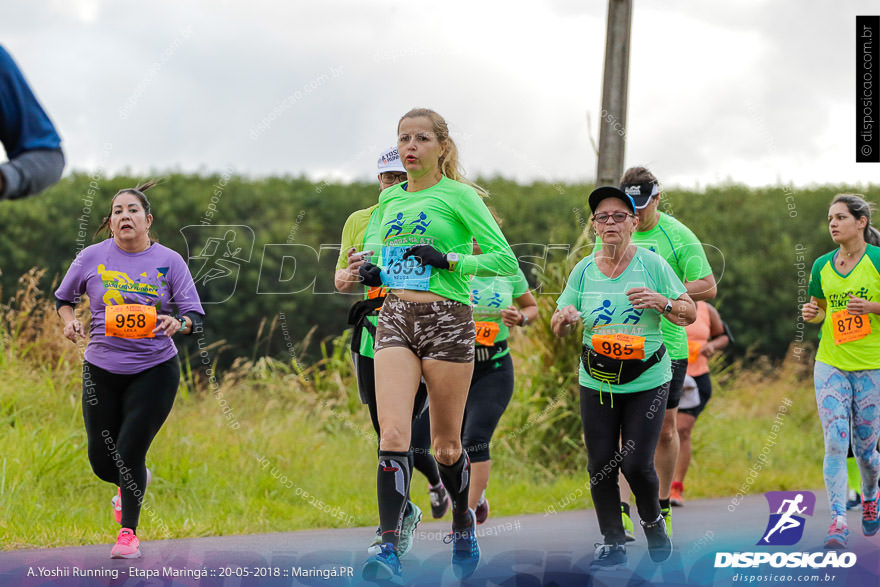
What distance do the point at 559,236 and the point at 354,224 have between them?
458 centimetres

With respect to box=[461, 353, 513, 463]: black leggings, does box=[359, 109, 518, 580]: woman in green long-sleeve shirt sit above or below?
above

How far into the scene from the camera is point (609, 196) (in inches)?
219

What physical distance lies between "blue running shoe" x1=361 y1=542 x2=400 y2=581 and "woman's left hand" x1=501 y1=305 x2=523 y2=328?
2142 millimetres

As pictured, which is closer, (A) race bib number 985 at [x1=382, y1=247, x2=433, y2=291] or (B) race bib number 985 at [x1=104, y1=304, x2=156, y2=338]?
(A) race bib number 985 at [x1=382, y1=247, x2=433, y2=291]

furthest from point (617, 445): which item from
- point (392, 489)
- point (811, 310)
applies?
point (811, 310)

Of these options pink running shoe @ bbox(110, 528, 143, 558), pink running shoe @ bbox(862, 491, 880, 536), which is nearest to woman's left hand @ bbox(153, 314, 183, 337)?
pink running shoe @ bbox(110, 528, 143, 558)

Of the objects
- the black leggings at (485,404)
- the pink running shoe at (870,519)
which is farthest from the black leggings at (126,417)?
the pink running shoe at (870,519)

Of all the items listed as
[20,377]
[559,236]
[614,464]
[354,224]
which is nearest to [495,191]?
[559,236]

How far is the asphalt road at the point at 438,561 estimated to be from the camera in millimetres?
5328

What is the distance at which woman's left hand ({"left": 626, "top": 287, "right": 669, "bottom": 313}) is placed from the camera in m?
5.38

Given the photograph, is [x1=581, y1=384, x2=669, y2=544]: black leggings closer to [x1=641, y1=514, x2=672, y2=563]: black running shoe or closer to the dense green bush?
[x1=641, y1=514, x2=672, y2=563]: black running shoe

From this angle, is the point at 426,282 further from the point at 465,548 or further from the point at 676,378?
the point at 676,378

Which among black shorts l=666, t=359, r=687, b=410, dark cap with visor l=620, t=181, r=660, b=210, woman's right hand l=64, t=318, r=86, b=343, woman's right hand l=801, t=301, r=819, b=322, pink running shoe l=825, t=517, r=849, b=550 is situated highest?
dark cap with visor l=620, t=181, r=660, b=210

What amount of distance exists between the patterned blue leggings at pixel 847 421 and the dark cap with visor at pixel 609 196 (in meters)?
1.96
